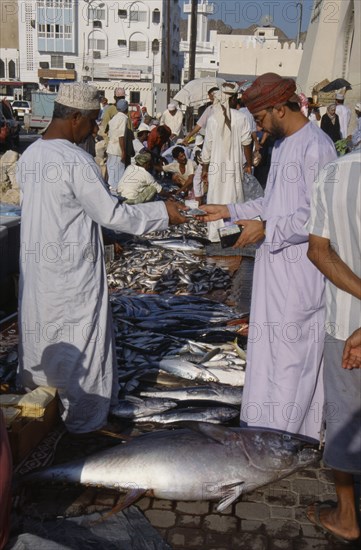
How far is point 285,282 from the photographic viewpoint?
372 centimetres

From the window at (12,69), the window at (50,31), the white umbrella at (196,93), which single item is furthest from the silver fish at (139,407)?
the window at (12,69)

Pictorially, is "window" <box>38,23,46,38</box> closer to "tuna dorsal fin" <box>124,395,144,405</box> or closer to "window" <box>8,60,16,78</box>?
"window" <box>8,60,16,78</box>

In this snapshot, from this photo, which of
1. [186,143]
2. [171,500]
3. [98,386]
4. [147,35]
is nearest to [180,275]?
[98,386]

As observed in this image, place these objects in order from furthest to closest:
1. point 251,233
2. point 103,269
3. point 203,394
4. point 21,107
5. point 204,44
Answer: point 204,44 < point 21,107 < point 203,394 < point 103,269 < point 251,233

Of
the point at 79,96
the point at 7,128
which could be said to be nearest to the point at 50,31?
the point at 7,128

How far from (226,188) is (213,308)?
3757mm

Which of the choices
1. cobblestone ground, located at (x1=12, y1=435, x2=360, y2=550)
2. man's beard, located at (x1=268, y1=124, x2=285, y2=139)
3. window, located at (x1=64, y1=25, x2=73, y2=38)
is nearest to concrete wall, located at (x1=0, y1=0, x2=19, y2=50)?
window, located at (x1=64, y1=25, x2=73, y2=38)

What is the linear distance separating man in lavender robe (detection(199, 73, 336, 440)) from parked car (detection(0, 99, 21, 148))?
2343cm

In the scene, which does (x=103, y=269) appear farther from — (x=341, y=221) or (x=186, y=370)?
(x=341, y=221)

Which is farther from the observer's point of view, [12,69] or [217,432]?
[12,69]

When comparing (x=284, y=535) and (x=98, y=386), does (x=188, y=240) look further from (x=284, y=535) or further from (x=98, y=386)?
(x=284, y=535)

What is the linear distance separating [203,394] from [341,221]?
208cm

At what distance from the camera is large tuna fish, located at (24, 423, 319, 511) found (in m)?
3.43

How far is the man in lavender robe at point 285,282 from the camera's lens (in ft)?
11.7
